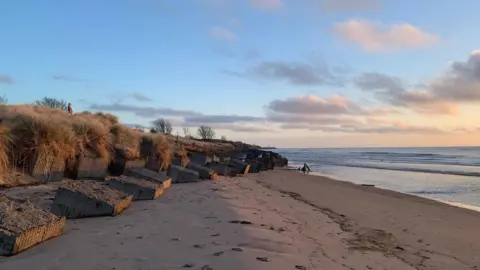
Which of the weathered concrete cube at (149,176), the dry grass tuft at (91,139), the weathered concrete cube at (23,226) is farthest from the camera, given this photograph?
the dry grass tuft at (91,139)

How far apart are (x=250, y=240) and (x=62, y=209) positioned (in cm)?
299

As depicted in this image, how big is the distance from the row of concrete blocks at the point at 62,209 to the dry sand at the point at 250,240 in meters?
0.15

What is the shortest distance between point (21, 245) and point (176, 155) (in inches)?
569

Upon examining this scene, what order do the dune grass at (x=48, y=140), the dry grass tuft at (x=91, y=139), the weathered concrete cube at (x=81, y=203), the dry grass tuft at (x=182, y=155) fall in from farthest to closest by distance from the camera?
the dry grass tuft at (x=182, y=155)
the dry grass tuft at (x=91, y=139)
the dune grass at (x=48, y=140)
the weathered concrete cube at (x=81, y=203)

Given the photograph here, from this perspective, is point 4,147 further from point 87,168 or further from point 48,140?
point 87,168

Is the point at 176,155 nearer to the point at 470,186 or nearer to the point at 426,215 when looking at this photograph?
the point at 426,215

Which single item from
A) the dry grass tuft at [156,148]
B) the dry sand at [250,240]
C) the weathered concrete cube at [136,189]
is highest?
the dry grass tuft at [156,148]

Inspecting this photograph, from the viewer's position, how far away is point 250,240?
208 inches

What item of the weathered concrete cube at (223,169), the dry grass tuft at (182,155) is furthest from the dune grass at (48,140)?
the weathered concrete cube at (223,169)

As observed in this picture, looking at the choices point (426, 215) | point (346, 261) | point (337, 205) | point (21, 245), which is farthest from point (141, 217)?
point (426, 215)

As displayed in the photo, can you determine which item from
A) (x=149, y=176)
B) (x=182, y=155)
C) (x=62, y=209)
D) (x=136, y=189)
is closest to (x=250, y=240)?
(x=62, y=209)

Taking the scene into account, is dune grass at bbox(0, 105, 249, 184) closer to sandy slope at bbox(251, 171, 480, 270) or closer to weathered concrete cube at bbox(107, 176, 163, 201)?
weathered concrete cube at bbox(107, 176, 163, 201)

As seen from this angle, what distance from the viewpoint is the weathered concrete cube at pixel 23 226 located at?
4.07 m

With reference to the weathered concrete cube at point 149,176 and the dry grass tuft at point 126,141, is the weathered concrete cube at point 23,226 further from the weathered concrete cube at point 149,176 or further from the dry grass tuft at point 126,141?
the dry grass tuft at point 126,141
